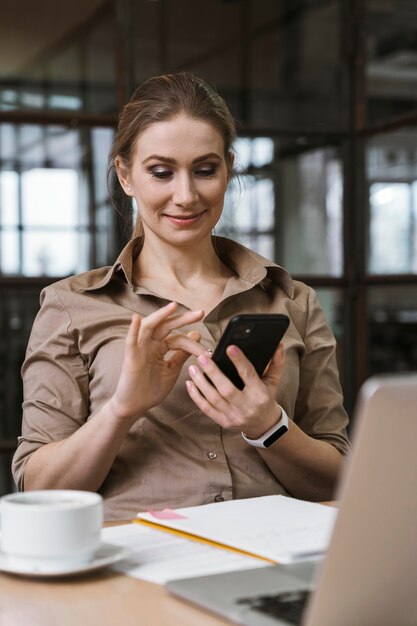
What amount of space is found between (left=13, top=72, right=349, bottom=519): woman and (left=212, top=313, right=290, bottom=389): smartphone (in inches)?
1.6

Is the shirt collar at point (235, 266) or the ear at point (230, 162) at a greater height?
the ear at point (230, 162)

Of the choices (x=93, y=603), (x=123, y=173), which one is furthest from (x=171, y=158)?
(x=93, y=603)

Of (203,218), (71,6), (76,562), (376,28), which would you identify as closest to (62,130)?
(71,6)

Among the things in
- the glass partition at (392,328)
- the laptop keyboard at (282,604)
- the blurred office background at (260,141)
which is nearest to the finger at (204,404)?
the laptop keyboard at (282,604)

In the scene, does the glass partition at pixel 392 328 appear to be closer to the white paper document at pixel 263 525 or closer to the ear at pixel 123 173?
the ear at pixel 123 173

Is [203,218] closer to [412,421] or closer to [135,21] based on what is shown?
[412,421]

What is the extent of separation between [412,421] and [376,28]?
293 centimetres

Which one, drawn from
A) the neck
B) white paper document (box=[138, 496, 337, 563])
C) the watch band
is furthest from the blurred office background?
white paper document (box=[138, 496, 337, 563])

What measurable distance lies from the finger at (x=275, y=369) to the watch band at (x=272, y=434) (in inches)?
2.2

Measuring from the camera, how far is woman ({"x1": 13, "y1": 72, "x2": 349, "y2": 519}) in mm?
1646

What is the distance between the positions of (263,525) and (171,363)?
0.43 meters

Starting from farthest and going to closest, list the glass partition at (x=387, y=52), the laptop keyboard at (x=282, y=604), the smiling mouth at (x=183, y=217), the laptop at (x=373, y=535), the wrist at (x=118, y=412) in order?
the glass partition at (x=387, y=52)
the smiling mouth at (x=183, y=217)
the wrist at (x=118, y=412)
the laptop keyboard at (x=282, y=604)
the laptop at (x=373, y=535)

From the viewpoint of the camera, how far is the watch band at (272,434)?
1.62m

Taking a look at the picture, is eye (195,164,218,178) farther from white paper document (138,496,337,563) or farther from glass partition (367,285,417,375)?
→ glass partition (367,285,417,375)
